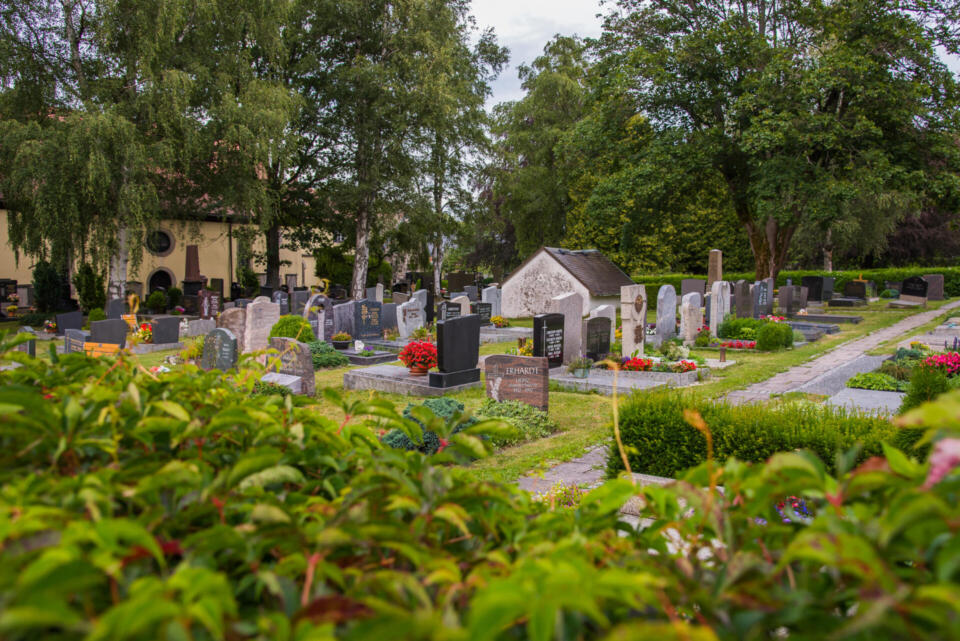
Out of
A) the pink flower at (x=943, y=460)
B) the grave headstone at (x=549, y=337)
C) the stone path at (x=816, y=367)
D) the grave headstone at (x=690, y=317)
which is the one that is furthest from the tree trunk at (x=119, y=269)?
the pink flower at (x=943, y=460)

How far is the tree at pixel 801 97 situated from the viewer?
68.1 feet

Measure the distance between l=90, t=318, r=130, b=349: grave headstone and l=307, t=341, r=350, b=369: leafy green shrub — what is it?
4141 millimetres

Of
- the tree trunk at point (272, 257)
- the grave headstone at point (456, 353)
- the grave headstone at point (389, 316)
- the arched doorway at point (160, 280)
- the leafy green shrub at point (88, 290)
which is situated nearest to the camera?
the grave headstone at point (456, 353)

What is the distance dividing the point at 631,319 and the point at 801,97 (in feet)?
39.2

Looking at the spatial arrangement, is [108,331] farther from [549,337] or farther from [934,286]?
[934,286]

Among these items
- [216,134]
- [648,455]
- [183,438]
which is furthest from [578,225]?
[183,438]

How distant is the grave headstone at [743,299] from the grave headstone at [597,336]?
7.84 m

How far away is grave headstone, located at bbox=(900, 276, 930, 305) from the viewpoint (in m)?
27.1

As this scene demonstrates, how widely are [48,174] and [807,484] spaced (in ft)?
74.0

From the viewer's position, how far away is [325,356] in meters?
15.1

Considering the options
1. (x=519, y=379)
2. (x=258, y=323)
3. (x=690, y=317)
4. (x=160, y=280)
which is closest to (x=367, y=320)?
(x=258, y=323)

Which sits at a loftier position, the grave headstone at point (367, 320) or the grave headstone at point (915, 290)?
the grave headstone at point (915, 290)

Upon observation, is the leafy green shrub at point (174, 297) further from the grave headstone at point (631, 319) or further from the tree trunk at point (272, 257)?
the grave headstone at point (631, 319)

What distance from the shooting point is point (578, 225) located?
3631 cm
